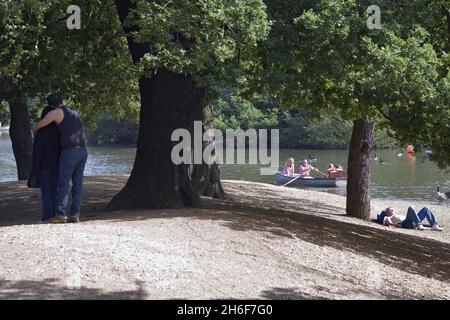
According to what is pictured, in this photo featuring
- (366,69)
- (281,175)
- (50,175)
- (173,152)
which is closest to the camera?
(50,175)

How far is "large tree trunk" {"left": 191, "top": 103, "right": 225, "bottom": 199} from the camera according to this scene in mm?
16891

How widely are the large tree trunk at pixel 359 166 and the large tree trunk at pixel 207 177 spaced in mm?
3430

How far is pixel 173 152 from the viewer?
1232 cm

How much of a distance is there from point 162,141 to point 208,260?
4.68 meters

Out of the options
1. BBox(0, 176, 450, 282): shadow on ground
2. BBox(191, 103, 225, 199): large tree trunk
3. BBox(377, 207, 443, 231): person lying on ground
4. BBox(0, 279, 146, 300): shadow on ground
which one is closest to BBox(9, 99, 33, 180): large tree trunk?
BBox(191, 103, 225, 199): large tree trunk

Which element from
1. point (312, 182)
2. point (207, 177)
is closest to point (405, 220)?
point (207, 177)

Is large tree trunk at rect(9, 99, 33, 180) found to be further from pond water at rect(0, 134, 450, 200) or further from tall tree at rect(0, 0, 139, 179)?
pond water at rect(0, 134, 450, 200)

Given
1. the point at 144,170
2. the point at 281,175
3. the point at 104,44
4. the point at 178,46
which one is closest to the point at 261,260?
the point at 178,46

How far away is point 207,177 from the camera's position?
56.0ft

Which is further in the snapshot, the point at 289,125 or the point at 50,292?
the point at 289,125

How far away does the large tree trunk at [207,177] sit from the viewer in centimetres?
1689

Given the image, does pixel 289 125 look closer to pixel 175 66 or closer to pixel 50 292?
pixel 175 66

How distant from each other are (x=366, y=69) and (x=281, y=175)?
22923 millimetres
